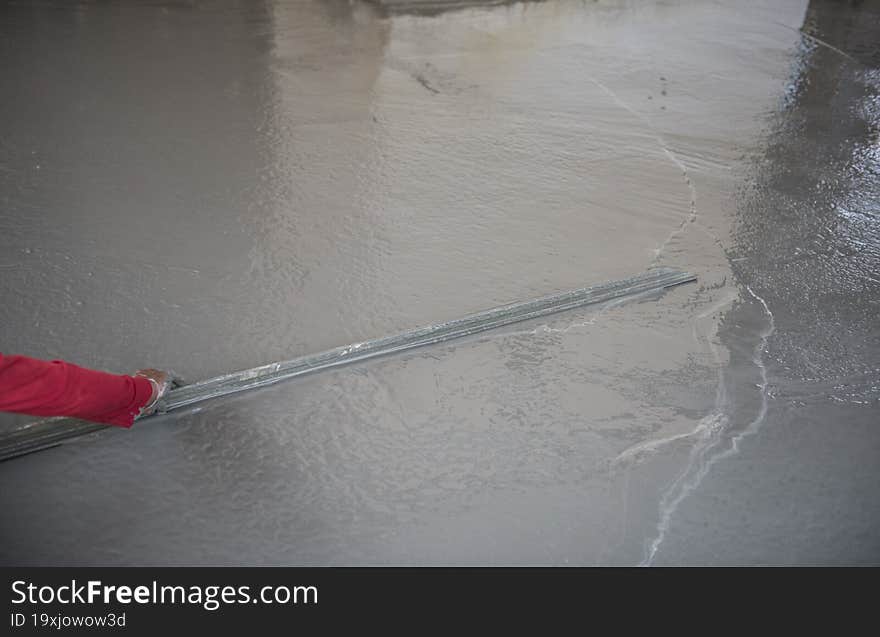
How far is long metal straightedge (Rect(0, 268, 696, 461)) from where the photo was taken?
1.81 metres

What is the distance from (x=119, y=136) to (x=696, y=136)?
9.25 feet

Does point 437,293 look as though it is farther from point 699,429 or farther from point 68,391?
point 68,391

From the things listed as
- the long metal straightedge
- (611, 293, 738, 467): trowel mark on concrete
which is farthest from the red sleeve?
(611, 293, 738, 467): trowel mark on concrete

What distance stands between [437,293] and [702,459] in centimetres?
101

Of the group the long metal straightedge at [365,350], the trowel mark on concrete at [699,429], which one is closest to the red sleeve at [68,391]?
the long metal straightedge at [365,350]

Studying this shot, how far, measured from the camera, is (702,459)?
75.0 inches

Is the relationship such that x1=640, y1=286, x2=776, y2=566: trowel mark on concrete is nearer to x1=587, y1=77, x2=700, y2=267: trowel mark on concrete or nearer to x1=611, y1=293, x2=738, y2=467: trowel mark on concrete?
x1=611, y1=293, x2=738, y2=467: trowel mark on concrete

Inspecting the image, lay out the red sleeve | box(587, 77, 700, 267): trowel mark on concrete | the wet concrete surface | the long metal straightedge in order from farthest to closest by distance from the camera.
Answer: box(587, 77, 700, 267): trowel mark on concrete
the long metal straightedge
the wet concrete surface
the red sleeve

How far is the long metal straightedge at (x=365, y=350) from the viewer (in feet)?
5.95

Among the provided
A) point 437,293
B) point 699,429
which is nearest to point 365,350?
point 437,293

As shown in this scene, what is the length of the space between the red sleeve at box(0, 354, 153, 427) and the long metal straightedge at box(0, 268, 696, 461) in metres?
0.14

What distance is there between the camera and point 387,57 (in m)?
4.44
